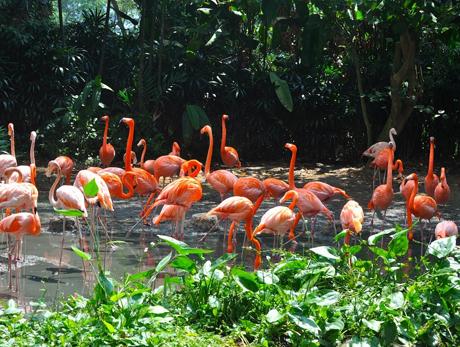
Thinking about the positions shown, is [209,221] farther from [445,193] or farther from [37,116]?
[37,116]

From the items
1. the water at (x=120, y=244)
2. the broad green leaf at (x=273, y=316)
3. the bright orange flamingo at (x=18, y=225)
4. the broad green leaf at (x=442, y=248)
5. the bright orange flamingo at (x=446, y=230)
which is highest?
the broad green leaf at (x=442, y=248)

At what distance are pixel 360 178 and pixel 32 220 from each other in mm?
7254

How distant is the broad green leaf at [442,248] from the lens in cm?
386

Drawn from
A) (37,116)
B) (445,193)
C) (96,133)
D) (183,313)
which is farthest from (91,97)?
(183,313)

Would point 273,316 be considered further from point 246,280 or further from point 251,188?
point 251,188

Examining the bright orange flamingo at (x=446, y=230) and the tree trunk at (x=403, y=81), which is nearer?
the bright orange flamingo at (x=446, y=230)

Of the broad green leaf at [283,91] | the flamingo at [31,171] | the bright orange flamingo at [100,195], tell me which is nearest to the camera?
the bright orange flamingo at [100,195]

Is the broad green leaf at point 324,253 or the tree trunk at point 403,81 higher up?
the tree trunk at point 403,81

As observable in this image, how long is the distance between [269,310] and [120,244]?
11.6 feet

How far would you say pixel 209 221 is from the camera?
7.73 meters

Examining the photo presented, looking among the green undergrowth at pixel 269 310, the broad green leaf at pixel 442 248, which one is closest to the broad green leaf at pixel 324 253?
the green undergrowth at pixel 269 310

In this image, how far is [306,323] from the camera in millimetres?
3438

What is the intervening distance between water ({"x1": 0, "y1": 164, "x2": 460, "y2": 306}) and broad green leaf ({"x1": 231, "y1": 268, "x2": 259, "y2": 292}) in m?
0.70

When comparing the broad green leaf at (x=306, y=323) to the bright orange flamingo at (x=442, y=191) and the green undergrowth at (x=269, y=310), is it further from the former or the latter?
the bright orange flamingo at (x=442, y=191)
